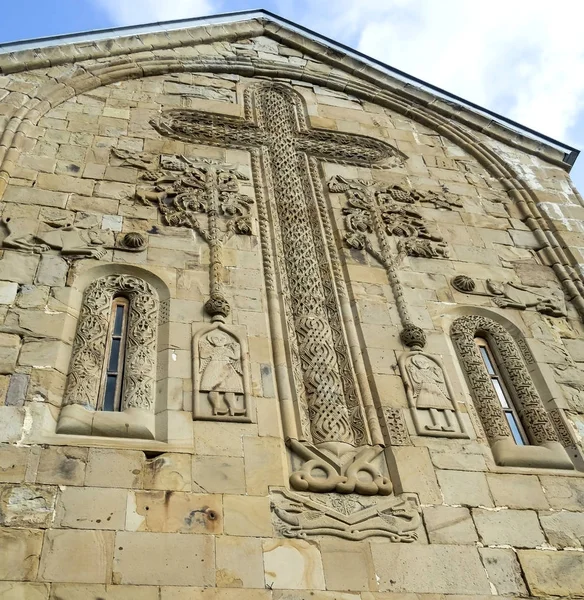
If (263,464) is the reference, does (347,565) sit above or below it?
below

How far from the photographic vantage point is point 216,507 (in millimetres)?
5145

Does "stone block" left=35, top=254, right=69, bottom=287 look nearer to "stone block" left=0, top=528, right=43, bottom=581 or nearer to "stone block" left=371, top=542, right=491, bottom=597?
"stone block" left=0, top=528, right=43, bottom=581

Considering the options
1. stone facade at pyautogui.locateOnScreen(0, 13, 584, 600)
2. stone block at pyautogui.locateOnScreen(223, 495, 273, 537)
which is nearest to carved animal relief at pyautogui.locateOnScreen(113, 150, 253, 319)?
stone facade at pyautogui.locateOnScreen(0, 13, 584, 600)

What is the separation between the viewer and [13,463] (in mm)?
5035

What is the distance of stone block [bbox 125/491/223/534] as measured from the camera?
491 centimetres

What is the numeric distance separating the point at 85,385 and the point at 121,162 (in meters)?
3.48

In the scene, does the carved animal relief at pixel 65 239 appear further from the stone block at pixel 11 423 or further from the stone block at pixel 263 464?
the stone block at pixel 263 464

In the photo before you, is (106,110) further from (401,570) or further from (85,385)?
(401,570)

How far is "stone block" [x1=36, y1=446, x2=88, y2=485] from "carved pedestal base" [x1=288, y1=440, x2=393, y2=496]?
1674 millimetres

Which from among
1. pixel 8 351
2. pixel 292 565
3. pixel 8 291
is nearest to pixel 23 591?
pixel 292 565

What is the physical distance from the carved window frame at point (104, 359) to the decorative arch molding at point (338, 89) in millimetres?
2393

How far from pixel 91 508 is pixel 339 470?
202cm

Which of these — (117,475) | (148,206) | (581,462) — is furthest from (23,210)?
(581,462)

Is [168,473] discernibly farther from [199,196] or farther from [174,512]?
[199,196]
